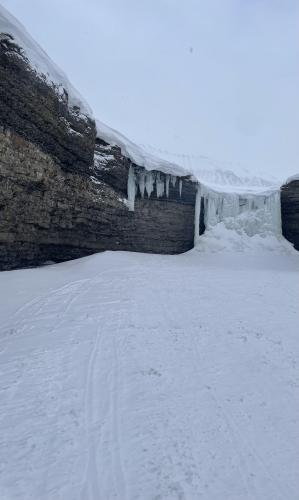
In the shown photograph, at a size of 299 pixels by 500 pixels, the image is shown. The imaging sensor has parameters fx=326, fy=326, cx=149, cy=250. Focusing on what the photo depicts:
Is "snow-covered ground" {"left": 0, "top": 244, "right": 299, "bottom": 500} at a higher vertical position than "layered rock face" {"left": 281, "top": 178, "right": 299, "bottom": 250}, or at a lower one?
lower

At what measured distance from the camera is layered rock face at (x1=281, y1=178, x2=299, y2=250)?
20734 millimetres

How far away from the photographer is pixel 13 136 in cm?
923

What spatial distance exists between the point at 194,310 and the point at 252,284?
4.23 m

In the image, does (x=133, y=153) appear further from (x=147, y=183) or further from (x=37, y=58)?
(x=37, y=58)

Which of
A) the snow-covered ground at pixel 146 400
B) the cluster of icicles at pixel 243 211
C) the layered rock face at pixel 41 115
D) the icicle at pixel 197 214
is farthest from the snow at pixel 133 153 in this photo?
the snow-covered ground at pixel 146 400

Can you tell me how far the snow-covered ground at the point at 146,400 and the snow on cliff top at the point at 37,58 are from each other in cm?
740

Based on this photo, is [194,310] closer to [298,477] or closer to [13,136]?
[298,477]

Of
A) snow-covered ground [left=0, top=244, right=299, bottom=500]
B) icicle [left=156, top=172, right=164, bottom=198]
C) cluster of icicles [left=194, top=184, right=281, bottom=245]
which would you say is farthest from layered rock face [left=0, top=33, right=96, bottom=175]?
cluster of icicles [left=194, top=184, right=281, bottom=245]

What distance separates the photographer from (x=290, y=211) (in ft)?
69.8

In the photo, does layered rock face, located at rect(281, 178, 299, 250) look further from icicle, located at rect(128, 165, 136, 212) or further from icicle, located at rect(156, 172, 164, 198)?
icicle, located at rect(128, 165, 136, 212)

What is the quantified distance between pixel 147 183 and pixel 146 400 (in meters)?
15.8

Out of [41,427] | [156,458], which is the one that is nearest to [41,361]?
[41,427]

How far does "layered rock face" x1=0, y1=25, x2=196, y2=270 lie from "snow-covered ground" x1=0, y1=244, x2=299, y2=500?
3.79m

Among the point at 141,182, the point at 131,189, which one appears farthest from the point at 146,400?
the point at 141,182
